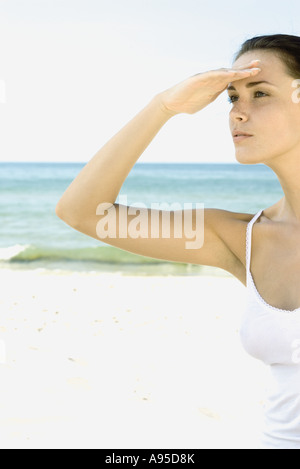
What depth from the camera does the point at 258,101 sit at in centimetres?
196

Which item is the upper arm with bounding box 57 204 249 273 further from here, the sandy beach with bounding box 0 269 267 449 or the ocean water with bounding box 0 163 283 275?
the ocean water with bounding box 0 163 283 275

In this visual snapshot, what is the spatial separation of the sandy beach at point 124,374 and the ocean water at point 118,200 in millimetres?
3584

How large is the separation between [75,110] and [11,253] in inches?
1547

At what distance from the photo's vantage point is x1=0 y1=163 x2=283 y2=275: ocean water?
11.9 metres

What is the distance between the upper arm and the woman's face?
287mm

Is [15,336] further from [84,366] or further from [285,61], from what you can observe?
[285,61]

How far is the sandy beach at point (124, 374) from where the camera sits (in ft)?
13.0

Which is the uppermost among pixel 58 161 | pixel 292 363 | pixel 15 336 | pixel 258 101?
pixel 258 101

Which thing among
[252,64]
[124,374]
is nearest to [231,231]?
[252,64]

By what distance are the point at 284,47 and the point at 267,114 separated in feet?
0.86

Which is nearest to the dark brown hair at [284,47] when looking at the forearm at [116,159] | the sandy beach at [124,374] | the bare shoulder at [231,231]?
the forearm at [116,159]

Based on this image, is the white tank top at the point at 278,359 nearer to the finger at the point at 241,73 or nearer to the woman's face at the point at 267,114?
the woman's face at the point at 267,114

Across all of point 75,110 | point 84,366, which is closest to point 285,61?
point 84,366

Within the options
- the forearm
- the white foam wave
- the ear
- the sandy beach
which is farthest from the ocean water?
the ear
